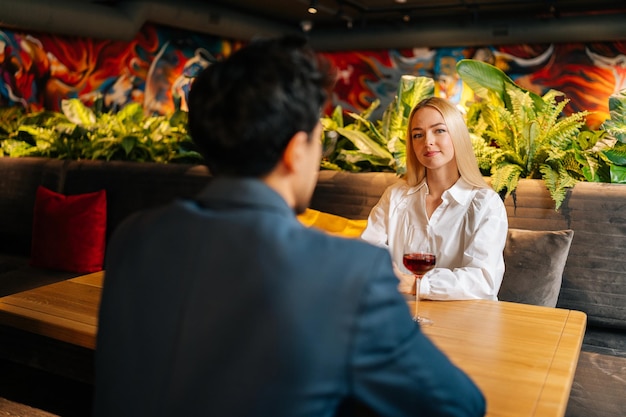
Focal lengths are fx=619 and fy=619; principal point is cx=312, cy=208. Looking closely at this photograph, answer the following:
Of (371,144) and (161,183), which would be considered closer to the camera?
(371,144)

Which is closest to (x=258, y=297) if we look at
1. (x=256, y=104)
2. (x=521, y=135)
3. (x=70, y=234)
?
(x=256, y=104)

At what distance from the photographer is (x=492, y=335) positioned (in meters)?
1.59

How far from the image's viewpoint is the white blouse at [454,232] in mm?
2072

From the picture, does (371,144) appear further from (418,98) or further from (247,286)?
(247,286)

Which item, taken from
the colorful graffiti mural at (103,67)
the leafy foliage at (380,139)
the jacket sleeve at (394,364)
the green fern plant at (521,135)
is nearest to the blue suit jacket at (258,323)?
the jacket sleeve at (394,364)

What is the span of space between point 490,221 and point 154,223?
170cm

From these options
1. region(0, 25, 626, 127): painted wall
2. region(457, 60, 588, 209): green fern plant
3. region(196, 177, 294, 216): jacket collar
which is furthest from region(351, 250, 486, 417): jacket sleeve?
region(0, 25, 626, 127): painted wall

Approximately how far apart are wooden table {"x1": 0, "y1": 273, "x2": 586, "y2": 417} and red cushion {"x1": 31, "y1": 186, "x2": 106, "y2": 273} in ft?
5.00

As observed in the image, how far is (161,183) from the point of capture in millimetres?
3676

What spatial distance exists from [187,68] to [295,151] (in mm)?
8935

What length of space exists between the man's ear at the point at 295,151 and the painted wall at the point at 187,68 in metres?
5.95

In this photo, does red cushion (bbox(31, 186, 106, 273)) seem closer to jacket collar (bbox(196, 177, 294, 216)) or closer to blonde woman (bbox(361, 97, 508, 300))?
blonde woman (bbox(361, 97, 508, 300))

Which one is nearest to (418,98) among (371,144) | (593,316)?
(371,144)

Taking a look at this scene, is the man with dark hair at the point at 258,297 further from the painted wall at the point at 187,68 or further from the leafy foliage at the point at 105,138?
the painted wall at the point at 187,68
